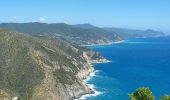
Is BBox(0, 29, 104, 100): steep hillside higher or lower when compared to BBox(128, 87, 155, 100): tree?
lower

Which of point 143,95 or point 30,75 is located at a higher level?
point 143,95

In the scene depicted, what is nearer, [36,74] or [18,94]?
[18,94]

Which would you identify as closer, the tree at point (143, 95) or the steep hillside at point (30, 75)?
the tree at point (143, 95)

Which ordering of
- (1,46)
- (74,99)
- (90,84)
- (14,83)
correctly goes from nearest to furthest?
(14,83), (74,99), (1,46), (90,84)

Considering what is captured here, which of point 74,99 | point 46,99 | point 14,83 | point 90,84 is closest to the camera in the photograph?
point 46,99

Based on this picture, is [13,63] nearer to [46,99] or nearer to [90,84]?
[46,99]

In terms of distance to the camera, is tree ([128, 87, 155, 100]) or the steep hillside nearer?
tree ([128, 87, 155, 100])

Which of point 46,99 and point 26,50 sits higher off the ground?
point 26,50

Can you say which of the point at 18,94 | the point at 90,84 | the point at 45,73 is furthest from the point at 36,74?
the point at 90,84

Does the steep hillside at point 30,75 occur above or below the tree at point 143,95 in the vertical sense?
below

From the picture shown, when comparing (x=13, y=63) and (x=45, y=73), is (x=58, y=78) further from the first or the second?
(x=13, y=63)

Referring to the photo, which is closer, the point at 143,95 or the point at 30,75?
the point at 143,95
